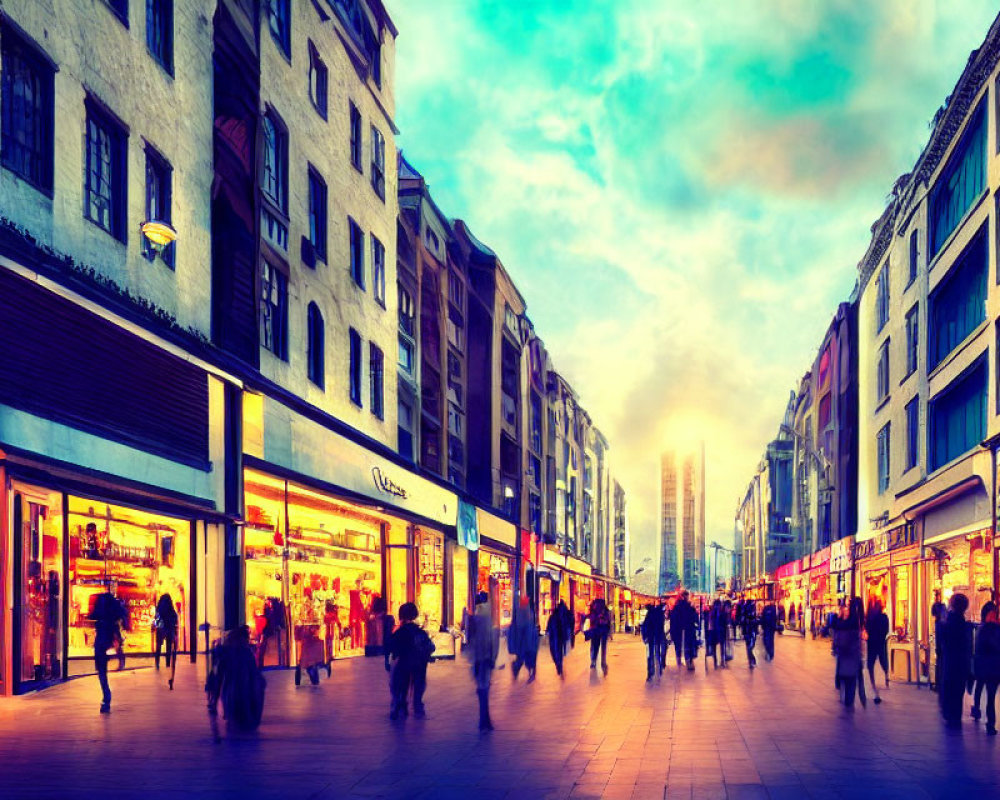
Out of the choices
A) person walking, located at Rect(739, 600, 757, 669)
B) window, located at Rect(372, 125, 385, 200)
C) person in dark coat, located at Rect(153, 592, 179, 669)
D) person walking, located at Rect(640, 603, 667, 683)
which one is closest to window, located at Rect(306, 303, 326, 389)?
window, located at Rect(372, 125, 385, 200)

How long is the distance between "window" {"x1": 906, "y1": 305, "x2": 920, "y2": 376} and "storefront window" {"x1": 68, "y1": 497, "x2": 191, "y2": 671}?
25774 mm

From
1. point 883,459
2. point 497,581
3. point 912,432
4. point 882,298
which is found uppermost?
point 882,298

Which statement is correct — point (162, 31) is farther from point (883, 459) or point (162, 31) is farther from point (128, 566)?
point (883, 459)

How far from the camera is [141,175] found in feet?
73.3

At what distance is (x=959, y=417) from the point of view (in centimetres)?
3519

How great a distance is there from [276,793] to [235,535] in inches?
601

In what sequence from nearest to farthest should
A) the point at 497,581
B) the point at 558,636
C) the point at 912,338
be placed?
the point at 558,636 → the point at 912,338 → the point at 497,581

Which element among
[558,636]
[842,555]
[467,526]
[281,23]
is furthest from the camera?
[842,555]

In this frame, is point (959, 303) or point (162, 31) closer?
point (162, 31)

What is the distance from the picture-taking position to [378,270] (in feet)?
132

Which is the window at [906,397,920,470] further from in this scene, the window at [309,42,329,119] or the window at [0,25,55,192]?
the window at [0,25,55,192]

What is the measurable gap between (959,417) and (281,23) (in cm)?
2064

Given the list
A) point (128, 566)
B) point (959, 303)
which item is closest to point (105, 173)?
point (128, 566)

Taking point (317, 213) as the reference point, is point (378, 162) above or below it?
above
